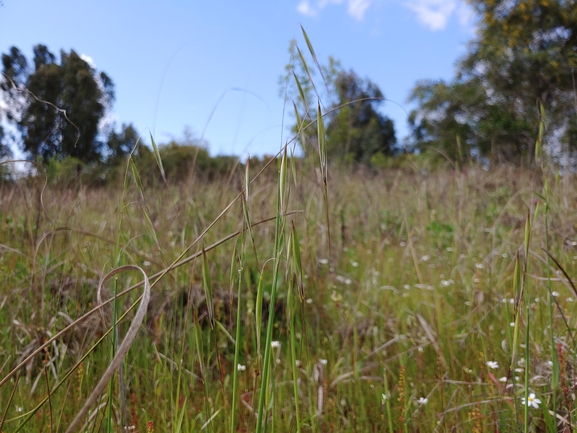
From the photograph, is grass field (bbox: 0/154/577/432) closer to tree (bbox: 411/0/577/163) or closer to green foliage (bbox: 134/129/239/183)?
green foliage (bbox: 134/129/239/183)

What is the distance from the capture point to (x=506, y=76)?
11273 mm

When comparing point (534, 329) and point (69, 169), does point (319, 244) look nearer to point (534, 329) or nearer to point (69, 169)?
point (534, 329)

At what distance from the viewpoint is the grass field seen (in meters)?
0.65

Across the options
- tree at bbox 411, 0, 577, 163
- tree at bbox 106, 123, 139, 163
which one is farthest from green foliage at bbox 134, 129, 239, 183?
tree at bbox 411, 0, 577, 163

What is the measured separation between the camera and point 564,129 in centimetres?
893

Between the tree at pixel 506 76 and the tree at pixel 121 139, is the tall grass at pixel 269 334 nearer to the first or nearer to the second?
the tree at pixel 121 139

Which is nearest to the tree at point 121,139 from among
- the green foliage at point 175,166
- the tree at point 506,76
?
the green foliage at point 175,166

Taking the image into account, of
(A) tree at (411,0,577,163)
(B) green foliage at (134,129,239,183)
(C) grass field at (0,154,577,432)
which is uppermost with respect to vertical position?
(A) tree at (411,0,577,163)

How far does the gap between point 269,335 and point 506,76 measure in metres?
12.9

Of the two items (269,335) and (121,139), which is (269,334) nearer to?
(269,335)

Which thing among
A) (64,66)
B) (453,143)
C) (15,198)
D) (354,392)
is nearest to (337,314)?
(354,392)

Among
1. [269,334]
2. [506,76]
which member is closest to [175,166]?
[269,334]

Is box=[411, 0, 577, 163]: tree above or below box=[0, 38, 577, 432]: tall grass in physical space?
above

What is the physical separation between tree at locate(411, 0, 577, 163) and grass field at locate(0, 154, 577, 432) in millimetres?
9925
